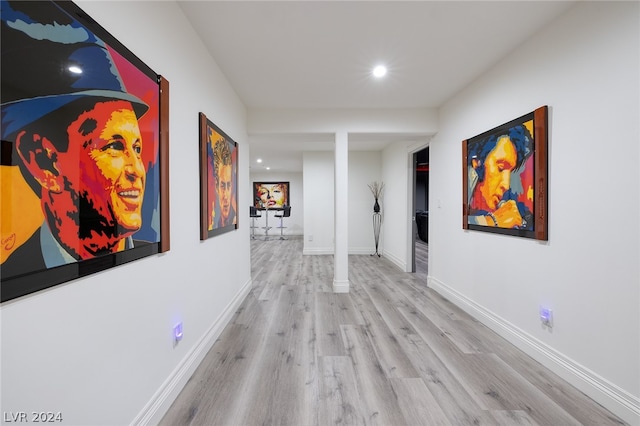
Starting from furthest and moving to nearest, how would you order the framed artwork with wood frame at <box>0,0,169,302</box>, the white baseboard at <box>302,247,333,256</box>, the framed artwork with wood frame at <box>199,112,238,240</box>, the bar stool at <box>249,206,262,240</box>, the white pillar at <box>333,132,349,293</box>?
1. the bar stool at <box>249,206,262,240</box>
2. the white baseboard at <box>302,247,333,256</box>
3. the white pillar at <box>333,132,349,293</box>
4. the framed artwork with wood frame at <box>199,112,238,240</box>
5. the framed artwork with wood frame at <box>0,0,169,302</box>

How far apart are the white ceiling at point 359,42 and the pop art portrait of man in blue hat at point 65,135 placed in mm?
1052

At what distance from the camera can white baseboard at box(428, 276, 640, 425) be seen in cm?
140

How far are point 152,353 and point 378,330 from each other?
1850 mm

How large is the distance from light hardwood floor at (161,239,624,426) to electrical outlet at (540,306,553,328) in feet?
1.08

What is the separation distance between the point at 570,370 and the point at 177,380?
2593 millimetres

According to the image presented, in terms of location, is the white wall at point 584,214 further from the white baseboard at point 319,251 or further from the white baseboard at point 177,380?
the white baseboard at point 319,251

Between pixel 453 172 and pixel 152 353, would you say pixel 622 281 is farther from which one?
pixel 152 353

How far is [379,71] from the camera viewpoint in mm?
2438

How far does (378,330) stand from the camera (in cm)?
240

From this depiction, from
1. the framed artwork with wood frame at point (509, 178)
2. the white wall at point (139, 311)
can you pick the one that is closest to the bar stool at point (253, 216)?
the white wall at point (139, 311)

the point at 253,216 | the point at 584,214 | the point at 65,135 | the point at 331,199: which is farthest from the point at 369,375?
the point at 253,216

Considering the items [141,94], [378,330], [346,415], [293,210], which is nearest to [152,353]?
[346,415]

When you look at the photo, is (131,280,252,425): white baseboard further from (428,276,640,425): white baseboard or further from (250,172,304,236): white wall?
(250,172,304,236): white wall

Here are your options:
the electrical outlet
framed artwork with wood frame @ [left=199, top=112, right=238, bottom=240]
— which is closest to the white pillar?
framed artwork with wood frame @ [left=199, top=112, right=238, bottom=240]
